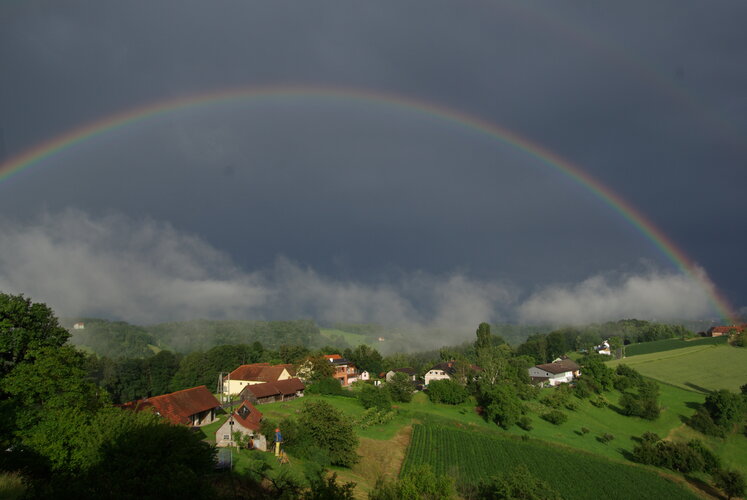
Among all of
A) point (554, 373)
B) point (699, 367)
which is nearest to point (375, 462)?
point (554, 373)

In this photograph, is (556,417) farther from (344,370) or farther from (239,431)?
(239,431)

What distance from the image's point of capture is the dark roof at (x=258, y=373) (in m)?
81.6

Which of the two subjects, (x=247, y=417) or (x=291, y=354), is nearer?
(x=247, y=417)

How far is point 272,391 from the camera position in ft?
224

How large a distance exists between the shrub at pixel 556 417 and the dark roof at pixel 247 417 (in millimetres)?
48979

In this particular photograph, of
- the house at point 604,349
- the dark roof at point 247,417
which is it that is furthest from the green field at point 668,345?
the dark roof at point 247,417

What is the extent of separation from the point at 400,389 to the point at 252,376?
2939 cm

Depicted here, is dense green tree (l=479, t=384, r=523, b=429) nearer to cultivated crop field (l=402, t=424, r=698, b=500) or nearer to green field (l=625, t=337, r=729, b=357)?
cultivated crop field (l=402, t=424, r=698, b=500)

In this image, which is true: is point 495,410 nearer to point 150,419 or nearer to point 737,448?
point 737,448

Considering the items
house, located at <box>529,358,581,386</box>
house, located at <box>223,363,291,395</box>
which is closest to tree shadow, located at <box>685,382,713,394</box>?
house, located at <box>529,358,581,386</box>

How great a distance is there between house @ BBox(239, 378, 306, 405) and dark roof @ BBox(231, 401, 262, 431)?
2038 centimetres

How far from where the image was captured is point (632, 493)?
44031 mm

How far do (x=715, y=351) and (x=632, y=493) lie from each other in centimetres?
9789

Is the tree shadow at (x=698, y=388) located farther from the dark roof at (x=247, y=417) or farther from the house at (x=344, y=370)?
the dark roof at (x=247, y=417)
